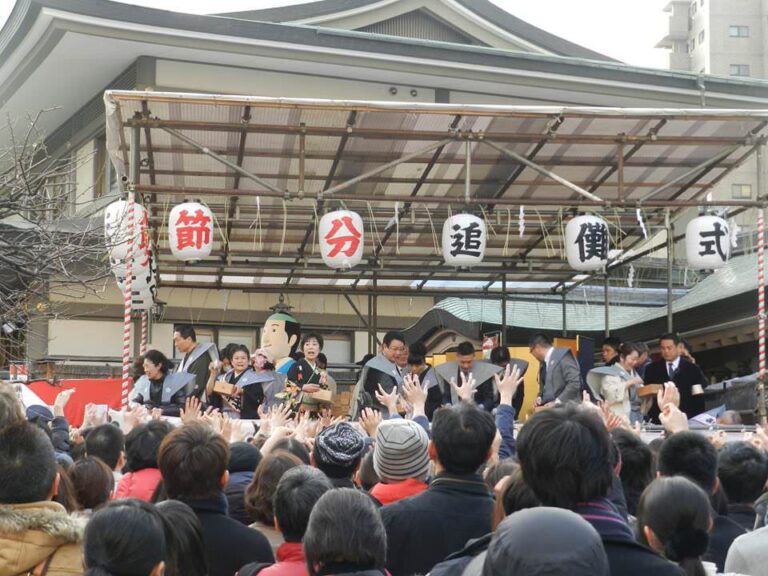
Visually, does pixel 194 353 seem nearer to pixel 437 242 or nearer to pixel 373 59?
pixel 437 242

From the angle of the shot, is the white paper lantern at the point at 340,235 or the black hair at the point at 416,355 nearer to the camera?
the black hair at the point at 416,355

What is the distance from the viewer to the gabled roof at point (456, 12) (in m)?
18.4

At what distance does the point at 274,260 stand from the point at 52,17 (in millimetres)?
4963

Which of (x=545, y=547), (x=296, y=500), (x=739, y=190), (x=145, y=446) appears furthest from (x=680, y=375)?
(x=739, y=190)

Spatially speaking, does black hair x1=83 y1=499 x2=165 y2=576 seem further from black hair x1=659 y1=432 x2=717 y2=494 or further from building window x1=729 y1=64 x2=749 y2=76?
building window x1=729 y1=64 x2=749 y2=76

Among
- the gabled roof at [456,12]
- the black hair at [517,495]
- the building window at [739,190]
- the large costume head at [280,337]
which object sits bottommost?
the black hair at [517,495]

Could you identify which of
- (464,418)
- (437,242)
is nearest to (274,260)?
(437,242)

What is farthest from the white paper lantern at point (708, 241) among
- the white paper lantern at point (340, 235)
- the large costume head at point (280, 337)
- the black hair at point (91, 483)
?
the black hair at point (91, 483)

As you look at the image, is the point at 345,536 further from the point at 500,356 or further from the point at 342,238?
the point at 500,356

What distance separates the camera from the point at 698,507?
3.56 metres

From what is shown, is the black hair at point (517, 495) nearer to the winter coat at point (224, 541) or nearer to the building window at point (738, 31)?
the winter coat at point (224, 541)

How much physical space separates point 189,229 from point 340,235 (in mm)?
1831

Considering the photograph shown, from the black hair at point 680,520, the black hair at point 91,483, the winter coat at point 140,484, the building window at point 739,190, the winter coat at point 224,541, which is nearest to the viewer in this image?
the black hair at point 680,520

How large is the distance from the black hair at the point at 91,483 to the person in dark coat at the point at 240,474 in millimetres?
566
